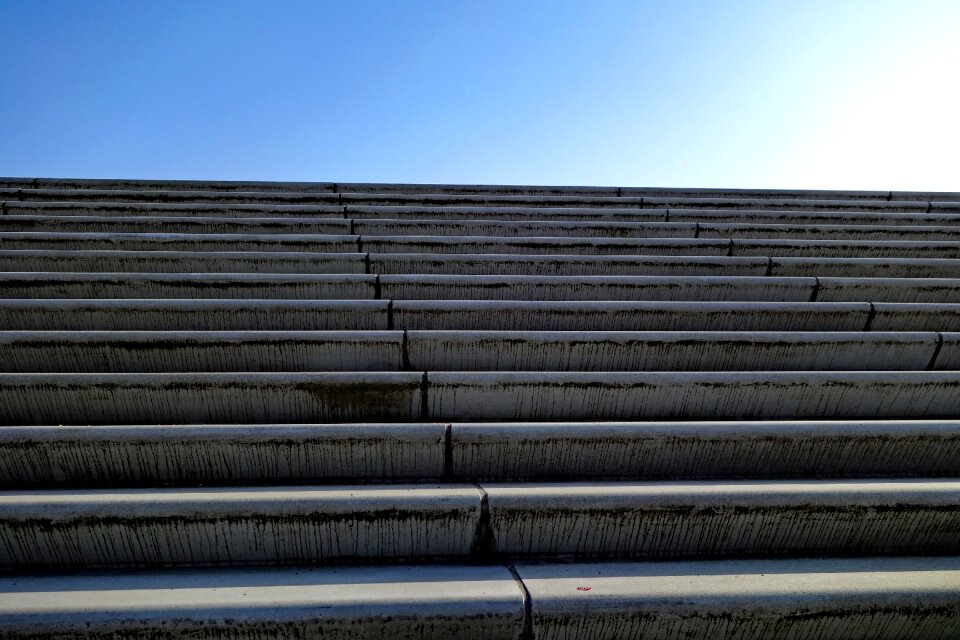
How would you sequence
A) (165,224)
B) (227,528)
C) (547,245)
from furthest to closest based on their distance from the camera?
(165,224)
(547,245)
(227,528)

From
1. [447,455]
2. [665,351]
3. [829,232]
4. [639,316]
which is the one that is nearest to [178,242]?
[447,455]

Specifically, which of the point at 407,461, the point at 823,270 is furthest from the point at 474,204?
the point at 407,461

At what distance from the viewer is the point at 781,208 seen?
5312 mm

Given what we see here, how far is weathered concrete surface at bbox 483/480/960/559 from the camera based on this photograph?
1942 mm

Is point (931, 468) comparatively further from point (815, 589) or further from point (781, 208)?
point (781, 208)

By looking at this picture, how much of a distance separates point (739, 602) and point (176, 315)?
3176 mm

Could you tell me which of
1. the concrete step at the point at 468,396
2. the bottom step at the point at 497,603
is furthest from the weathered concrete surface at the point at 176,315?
the bottom step at the point at 497,603

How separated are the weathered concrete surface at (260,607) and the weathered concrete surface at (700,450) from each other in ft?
1.84

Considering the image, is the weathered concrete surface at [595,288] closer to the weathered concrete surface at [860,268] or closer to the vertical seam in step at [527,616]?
the weathered concrete surface at [860,268]

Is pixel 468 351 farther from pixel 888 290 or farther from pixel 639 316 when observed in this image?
pixel 888 290

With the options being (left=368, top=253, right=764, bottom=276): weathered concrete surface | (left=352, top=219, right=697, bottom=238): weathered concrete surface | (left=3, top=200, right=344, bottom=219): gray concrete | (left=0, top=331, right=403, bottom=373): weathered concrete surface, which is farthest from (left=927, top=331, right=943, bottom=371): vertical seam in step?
(left=3, top=200, right=344, bottom=219): gray concrete

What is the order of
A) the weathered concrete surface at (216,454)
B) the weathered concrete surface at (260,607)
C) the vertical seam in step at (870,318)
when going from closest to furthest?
the weathered concrete surface at (260,607), the weathered concrete surface at (216,454), the vertical seam in step at (870,318)

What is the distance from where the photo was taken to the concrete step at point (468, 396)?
2.35 m

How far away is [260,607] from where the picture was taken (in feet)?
5.28
